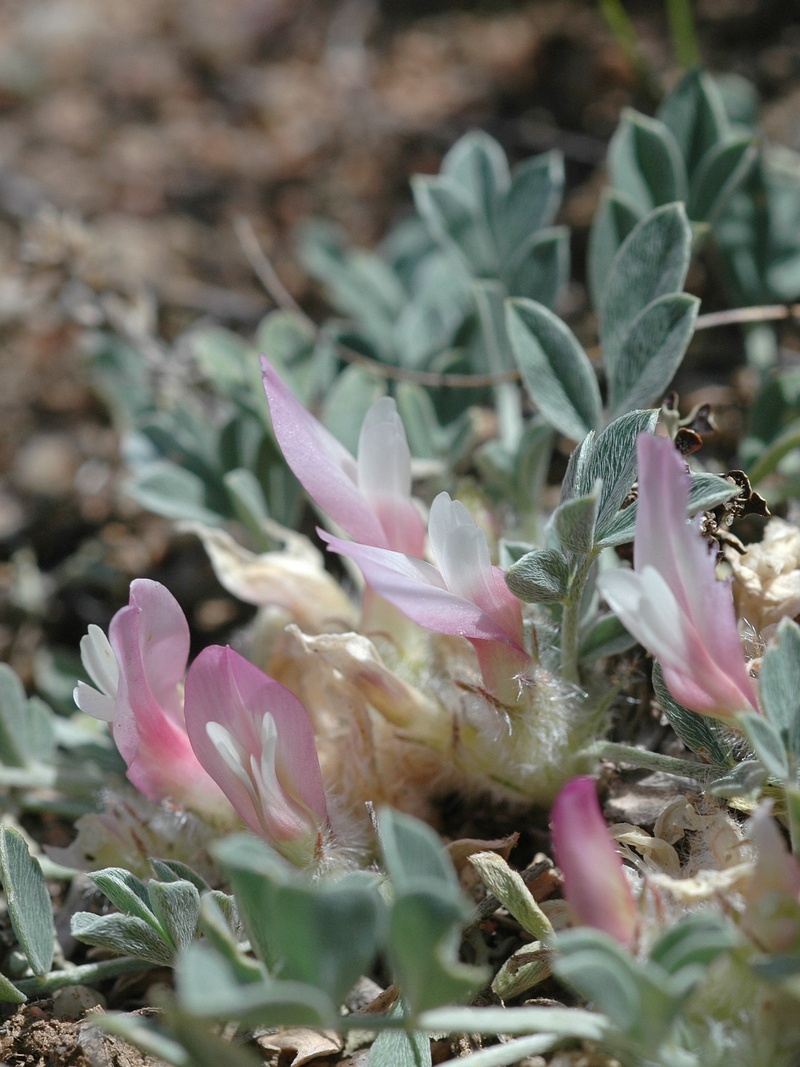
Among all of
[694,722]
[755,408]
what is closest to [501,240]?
[755,408]

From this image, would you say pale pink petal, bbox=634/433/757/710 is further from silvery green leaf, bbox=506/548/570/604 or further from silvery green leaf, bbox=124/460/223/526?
silvery green leaf, bbox=124/460/223/526

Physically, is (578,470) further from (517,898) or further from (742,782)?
(517,898)

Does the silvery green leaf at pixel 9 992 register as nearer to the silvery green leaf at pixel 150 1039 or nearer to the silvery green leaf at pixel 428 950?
the silvery green leaf at pixel 150 1039

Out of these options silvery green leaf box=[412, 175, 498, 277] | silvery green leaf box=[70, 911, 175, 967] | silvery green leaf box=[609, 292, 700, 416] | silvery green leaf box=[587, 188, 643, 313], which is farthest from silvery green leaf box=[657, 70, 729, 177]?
silvery green leaf box=[70, 911, 175, 967]

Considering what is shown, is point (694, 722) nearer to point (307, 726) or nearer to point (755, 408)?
point (307, 726)

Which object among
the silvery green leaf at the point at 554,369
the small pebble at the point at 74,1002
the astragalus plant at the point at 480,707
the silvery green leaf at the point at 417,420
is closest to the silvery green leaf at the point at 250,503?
the astragalus plant at the point at 480,707
